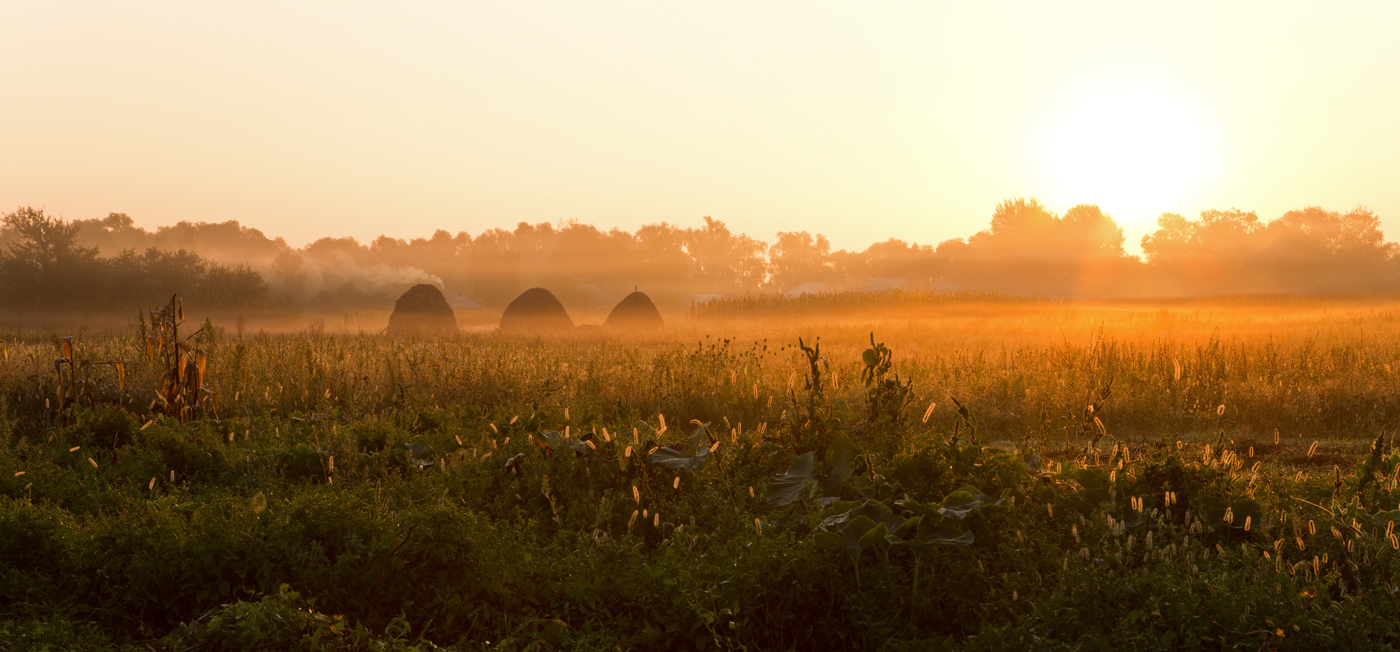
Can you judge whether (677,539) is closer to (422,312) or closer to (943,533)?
(943,533)

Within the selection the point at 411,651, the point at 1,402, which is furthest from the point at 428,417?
the point at 411,651

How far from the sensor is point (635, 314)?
26031 mm

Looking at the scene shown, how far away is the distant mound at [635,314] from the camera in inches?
1009

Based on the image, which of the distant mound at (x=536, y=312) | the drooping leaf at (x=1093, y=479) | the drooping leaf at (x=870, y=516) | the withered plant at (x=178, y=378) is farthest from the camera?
the distant mound at (x=536, y=312)

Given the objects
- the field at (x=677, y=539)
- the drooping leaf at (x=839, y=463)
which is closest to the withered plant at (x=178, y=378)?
the field at (x=677, y=539)

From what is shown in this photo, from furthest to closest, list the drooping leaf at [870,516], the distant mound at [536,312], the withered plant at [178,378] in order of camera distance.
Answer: the distant mound at [536,312] < the withered plant at [178,378] < the drooping leaf at [870,516]

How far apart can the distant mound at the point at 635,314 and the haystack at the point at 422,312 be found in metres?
4.81

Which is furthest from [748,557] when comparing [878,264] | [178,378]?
[878,264]

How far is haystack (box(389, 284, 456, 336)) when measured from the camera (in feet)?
80.0

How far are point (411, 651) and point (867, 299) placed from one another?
33.5 m

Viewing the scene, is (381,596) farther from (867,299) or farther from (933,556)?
(867,299)

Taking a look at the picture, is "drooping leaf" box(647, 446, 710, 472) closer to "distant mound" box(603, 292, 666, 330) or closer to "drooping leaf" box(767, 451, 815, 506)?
"drooping leaf" box(767, 451, 815, 506)

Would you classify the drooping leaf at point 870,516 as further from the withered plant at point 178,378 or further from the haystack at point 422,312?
the haystack at point 422,312

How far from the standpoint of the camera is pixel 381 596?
3396 mm
